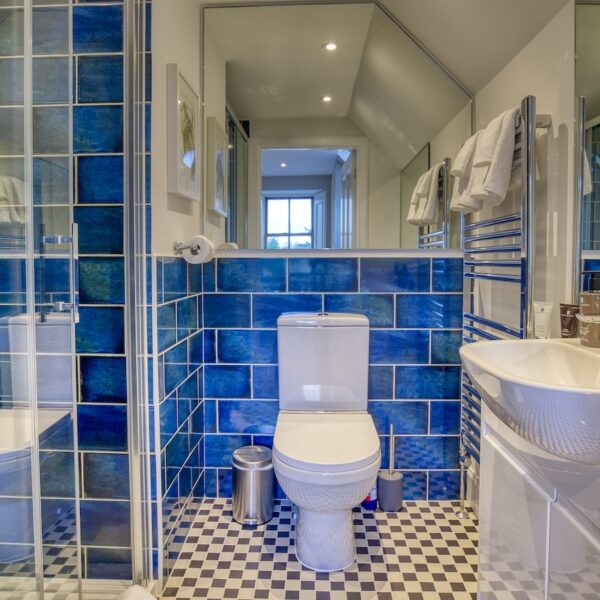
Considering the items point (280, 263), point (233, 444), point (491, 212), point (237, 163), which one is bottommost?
point (233, 444)

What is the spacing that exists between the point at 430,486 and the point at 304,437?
0.84 meters

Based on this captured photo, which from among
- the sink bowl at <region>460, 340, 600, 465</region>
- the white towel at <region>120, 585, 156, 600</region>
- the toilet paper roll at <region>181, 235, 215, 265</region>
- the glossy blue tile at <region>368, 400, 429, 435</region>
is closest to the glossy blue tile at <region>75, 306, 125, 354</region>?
the toilet paper roll at <region>181, 235, 215, 265</region>

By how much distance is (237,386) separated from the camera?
227cm

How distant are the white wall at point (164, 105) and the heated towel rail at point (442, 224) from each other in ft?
3.39

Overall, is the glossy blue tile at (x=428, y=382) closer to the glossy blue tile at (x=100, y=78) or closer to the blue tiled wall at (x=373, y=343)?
the blue tiled wall at (x=373, y=343)

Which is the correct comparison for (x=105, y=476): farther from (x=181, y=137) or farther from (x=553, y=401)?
(x=553, y=401)

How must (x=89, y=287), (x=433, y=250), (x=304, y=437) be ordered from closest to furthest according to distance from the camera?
(x=89, y=287), (x=304, y=437), (x=433, y=250)

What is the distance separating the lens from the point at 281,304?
7.32 feet

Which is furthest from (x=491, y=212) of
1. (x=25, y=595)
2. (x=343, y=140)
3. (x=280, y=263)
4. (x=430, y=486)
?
(x=25, y=595)

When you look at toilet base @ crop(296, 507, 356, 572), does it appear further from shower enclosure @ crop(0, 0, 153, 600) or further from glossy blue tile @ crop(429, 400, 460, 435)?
glossy blue tile @ crop(429, 400, 460, 435)

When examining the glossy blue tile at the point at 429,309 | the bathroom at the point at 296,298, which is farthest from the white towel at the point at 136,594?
the glossy blue tile at the point at 429,309

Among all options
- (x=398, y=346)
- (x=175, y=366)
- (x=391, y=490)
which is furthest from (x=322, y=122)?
(x=391, y=490)

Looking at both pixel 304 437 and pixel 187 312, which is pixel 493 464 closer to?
pixel 304 437

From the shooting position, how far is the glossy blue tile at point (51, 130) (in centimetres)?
126
